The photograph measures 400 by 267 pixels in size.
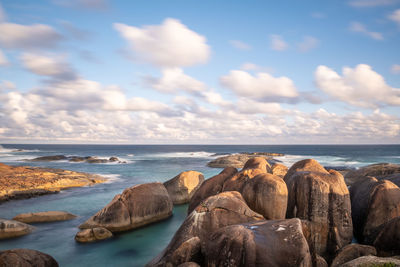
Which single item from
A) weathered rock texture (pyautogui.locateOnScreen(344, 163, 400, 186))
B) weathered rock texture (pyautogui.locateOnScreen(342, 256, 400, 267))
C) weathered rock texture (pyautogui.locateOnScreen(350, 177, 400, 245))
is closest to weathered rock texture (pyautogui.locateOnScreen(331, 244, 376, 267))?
weathered rock texture (pyautogui.locateOnScreen(342, 256, 400, 267))

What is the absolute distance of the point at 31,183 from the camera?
2466cm

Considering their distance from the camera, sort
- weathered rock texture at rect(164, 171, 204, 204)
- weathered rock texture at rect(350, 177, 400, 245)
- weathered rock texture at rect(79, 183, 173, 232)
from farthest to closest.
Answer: weathered rock texture at rect(164, 171, 204, 204)
weathered rock texture at rect(79, 183, 173, 232)
weathered rock texture at rect(350, 177, 400, 245)

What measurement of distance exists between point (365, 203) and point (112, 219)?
1188 cm

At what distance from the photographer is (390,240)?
862 centimetres

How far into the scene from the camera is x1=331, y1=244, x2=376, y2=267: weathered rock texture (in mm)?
8555

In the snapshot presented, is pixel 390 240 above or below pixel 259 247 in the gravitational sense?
below

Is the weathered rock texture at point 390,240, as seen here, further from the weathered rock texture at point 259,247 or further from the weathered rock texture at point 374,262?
the weathered rock texture at point 259,247

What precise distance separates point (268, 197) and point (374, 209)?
470cm

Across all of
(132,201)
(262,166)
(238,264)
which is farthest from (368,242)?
(132,201)

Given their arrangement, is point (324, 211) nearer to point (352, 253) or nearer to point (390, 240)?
point (352, 253)

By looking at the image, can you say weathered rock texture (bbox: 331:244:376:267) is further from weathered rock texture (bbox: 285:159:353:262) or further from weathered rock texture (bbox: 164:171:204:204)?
weathered rock texture (bbox: 164:171:204:204)

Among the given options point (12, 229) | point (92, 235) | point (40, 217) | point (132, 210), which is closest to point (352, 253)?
point (132, 210)

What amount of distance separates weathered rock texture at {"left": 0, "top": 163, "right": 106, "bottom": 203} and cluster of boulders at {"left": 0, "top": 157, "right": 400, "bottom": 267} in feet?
29.2

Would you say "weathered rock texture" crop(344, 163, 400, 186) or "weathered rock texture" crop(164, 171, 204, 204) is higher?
"weathered rock texture" crop(344, 163, 400, 186)
